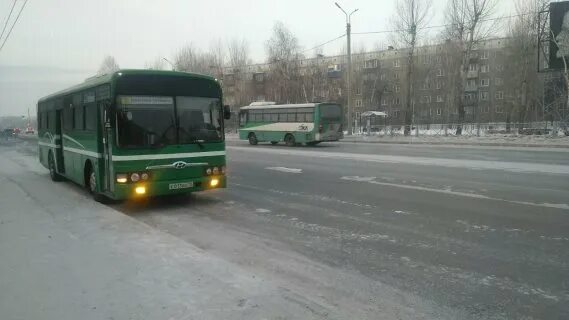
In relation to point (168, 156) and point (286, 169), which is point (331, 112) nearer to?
point (286, 169)

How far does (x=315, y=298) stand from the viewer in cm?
468

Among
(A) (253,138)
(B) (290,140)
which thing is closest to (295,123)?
(B) (290,140)

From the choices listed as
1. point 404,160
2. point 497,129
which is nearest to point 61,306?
point 404,160

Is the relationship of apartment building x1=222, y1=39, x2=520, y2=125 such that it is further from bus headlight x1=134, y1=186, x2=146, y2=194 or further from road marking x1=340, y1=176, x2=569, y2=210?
bus headlight x1=134, y1=186, x2=146, y2=194

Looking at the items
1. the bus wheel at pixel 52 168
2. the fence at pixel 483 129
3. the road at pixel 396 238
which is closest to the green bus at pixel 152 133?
the road at pixel 396 238

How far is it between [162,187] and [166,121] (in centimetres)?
133

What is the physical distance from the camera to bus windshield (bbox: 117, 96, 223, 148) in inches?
364

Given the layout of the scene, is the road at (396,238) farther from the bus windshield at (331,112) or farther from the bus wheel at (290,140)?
the bus wheel at (290,140)

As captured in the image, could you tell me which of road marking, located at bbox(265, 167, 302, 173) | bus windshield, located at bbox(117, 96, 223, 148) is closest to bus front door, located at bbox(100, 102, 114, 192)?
bus windshield, located at bbox(117, 96, 223, 148)

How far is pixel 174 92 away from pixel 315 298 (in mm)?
6276

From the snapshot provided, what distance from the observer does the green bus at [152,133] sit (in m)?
9.23

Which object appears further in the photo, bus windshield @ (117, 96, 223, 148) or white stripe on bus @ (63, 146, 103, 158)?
white stripe on bus @ (63, 146, 103, 158)

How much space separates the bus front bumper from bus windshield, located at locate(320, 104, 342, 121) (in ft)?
70.9

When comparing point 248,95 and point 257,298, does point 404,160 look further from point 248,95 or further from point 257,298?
point 248,95
